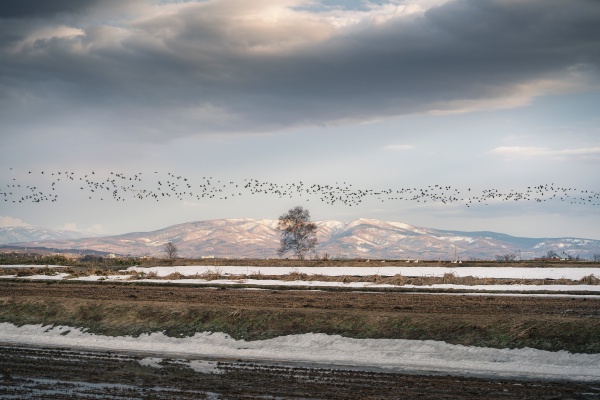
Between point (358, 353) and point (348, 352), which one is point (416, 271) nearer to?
point (348, 352)

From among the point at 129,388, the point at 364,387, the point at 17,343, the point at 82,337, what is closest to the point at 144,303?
the point at 82,337

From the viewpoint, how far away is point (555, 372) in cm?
3031

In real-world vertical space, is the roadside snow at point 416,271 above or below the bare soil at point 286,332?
above

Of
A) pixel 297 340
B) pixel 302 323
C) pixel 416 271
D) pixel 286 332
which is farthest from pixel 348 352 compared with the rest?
pixel 416 271

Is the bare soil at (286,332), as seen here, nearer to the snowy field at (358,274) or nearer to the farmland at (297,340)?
the farmland at (297,340)

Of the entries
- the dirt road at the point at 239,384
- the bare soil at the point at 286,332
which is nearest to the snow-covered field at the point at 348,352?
the bare soil at the point at 286,332

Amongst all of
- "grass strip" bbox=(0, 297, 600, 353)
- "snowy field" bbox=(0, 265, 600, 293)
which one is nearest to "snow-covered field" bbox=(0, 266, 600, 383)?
"grass strip" bbox=(0, 297, 600, 353)

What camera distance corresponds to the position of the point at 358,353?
117 ft

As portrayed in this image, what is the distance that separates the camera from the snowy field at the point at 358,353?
31.0 metres

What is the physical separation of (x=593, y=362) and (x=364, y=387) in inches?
485

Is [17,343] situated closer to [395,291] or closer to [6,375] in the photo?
[6,375]

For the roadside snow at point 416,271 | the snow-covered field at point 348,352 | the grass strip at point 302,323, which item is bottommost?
the snow-covered field at point 348,352

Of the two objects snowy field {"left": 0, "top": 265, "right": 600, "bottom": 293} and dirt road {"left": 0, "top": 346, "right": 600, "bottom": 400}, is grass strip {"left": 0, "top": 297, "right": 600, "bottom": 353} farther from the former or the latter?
snowy field {"left": 0, "top": 265, "right": 600, "bottom": 293}

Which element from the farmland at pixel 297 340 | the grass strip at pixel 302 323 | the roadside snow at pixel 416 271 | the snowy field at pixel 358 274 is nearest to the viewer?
the farmland at pixel 297 340
